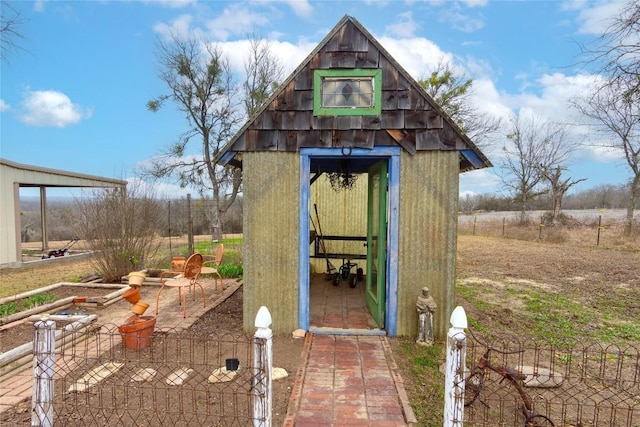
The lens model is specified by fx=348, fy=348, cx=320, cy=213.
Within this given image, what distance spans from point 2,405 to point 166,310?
10.2 feet

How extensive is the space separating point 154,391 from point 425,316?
3254mm

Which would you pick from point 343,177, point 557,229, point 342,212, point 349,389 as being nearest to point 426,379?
point 349,389

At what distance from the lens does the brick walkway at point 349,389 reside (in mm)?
2896

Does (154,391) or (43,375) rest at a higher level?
(43,375)

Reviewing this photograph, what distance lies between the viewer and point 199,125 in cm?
1972

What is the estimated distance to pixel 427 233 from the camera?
4.81 m

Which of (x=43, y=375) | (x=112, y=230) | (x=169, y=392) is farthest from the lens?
(x=112, y=230)

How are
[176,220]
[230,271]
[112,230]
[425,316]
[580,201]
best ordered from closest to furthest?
[425,316] < [112,230] < [230,271] < [176,220] < [580,201]

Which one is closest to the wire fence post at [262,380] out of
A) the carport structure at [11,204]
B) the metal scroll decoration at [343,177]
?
the metal scroll decoration at [343,177]

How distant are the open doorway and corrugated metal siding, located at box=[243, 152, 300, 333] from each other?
0.48 feet

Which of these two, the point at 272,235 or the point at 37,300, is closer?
the point at 272,235

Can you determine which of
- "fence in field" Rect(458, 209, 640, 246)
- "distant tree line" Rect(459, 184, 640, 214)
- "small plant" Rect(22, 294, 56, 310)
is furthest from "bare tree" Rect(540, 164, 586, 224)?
"small plant" Rect(22, 294, 56, 310)

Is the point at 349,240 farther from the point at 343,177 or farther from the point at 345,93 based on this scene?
the point at 345,93

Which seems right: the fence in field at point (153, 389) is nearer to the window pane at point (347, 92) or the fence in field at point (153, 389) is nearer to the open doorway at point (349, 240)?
the open doorway at point (349, 240)
